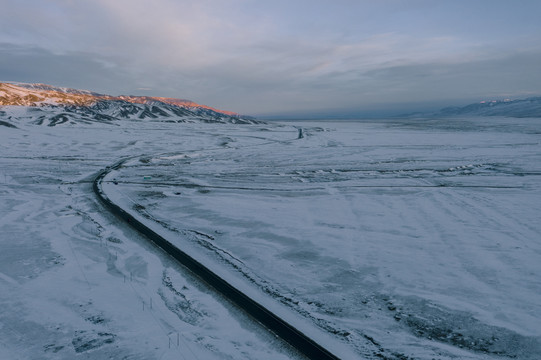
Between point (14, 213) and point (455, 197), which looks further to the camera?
point (455, 197)

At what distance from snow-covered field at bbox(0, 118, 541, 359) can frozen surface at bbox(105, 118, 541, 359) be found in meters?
0.06

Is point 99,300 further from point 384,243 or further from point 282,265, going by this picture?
point 384,243

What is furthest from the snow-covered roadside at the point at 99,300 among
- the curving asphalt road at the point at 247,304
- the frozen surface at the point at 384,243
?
the frozen surface at the point at 384,243

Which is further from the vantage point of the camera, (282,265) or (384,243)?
(384,243)

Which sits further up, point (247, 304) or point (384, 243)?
point (384, 243)

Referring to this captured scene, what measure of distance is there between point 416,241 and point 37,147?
5174 centimetres

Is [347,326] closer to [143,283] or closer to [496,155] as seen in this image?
[143,283]

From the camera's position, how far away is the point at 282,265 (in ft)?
40.1

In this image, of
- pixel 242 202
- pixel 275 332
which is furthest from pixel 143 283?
pixel 242 202

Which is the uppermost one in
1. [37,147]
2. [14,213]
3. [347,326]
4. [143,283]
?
[37,147]

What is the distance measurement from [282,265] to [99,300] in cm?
630

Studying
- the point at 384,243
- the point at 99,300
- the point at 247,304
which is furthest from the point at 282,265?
the point at 99,300

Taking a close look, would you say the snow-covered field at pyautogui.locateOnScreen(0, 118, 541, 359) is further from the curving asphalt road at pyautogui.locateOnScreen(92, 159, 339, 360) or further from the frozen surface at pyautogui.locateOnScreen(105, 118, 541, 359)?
the curving asphalt road at pyautogui.locateOnScreen(92, 159, 339, 360)

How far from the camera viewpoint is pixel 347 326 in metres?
8.77
